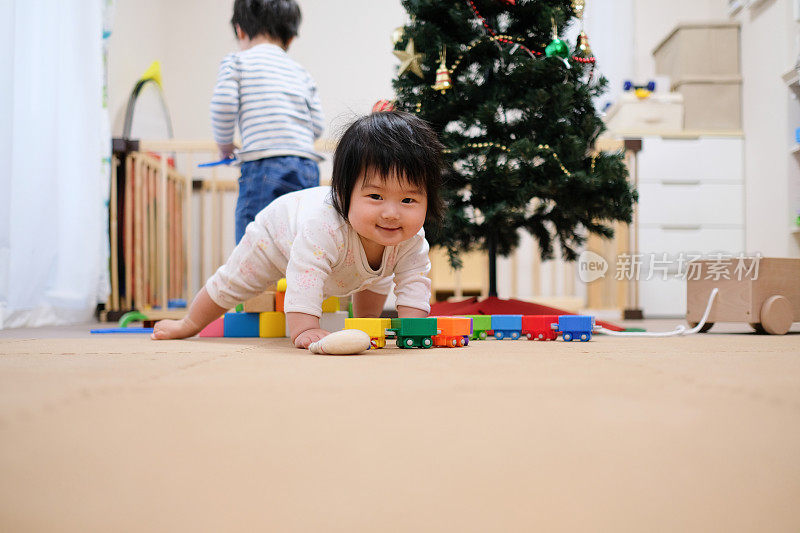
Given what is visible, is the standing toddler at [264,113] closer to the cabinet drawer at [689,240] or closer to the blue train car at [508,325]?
the blue train car at [508,325]

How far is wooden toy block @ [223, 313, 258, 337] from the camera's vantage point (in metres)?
1.28

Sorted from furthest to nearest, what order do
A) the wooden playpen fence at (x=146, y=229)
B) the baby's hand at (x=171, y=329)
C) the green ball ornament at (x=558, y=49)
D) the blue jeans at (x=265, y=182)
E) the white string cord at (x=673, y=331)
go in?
the wooden playpen fence at (x=146, y=229) → the blue jeans at (x=265, y=182) → the green ball ornament at (x=558, y=49) → the white string cord at (x=673, y=331) → the baby's hand at (x=171, y=329)

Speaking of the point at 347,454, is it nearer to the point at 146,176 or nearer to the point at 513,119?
the point at 513,119

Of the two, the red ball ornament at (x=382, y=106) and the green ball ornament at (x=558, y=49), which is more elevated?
the green ball ornament at (x=558, y=49)

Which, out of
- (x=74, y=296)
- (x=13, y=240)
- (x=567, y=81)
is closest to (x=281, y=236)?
(x=567, y=81)

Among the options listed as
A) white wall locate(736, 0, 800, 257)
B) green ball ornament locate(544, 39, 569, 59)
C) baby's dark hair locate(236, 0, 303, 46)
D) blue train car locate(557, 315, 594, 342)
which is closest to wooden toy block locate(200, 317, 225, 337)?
blue train car locate(557, 315, 594, 342)

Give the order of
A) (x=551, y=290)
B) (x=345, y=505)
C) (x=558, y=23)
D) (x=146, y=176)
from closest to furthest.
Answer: (x=345, y=505), (x=558, y=23), (x=146, y=176), (x=551, y=290)

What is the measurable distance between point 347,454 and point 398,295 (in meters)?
0.76

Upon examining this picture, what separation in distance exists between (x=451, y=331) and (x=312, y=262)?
0.25m

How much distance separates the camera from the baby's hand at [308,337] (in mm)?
904

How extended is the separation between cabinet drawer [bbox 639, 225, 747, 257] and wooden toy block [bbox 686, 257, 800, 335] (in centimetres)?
129

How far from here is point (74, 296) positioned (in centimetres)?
201

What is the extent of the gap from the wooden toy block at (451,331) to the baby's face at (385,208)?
167 millimetres

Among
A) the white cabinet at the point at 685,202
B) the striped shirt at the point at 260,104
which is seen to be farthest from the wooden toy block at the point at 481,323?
the white cabinet at the point at 685,202
